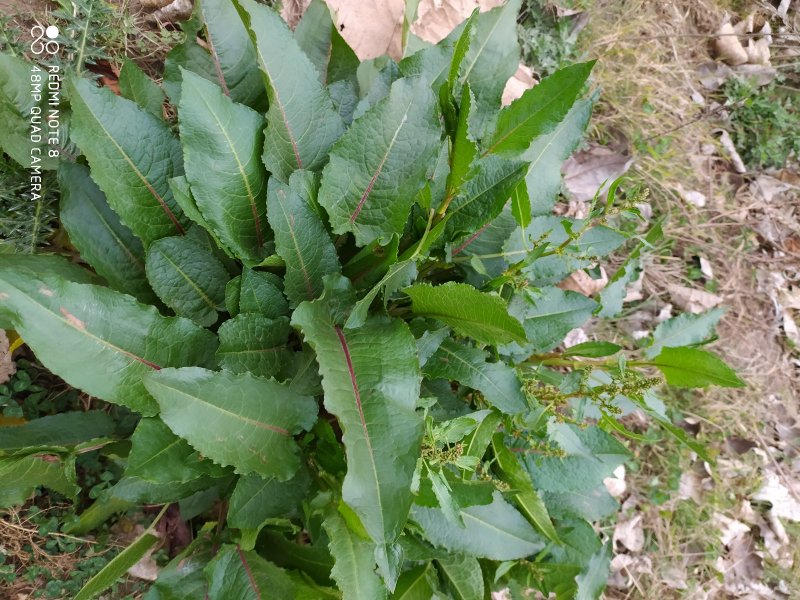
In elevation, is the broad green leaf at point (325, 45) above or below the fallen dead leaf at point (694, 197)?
above

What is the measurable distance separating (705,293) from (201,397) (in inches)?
78.9

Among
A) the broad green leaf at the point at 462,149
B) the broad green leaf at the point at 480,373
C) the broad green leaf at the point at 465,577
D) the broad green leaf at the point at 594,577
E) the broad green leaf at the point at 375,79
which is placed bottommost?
the broad green leaf at the point at 594,577

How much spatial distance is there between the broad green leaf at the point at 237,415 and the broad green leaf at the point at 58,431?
387 mm

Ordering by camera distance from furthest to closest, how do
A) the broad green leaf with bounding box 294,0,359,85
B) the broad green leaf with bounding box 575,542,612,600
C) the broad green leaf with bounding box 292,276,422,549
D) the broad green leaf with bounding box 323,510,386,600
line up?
the broad green leaf with bounding box 575,542,612,600 → the broad green leaf with bounding box 294,0,359,85 → the broad green leaf with bounding box 323,510,386,600 → the broad green leaf with bounding box 292,276,422,549

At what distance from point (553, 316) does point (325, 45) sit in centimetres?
82

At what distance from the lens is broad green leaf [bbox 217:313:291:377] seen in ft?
3.64

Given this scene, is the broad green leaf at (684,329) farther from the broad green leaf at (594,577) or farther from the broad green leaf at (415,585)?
the broad green leaf at (415,585)

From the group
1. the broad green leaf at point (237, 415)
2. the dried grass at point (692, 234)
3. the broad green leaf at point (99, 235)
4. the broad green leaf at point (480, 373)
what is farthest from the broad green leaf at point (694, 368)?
the broad green leaf at point (99, 235)

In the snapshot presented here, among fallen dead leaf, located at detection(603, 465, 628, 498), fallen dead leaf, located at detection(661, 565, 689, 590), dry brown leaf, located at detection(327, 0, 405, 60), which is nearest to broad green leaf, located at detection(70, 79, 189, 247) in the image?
dry brown leaf, located at detection(327, 0, 405, 60)

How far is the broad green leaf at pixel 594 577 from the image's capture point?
5.16ft

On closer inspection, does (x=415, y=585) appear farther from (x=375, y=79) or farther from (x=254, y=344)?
(x=375, y=79)

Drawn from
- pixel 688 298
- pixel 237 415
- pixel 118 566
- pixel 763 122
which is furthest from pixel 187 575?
pixel 763 122

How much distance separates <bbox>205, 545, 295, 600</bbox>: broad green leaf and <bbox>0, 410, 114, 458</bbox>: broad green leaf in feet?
1.18

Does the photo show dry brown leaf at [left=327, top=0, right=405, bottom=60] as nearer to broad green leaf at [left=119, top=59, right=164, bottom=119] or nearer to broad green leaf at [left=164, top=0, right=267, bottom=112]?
broad green leaf at [left=164, top=0, right=267, bottom=112]
